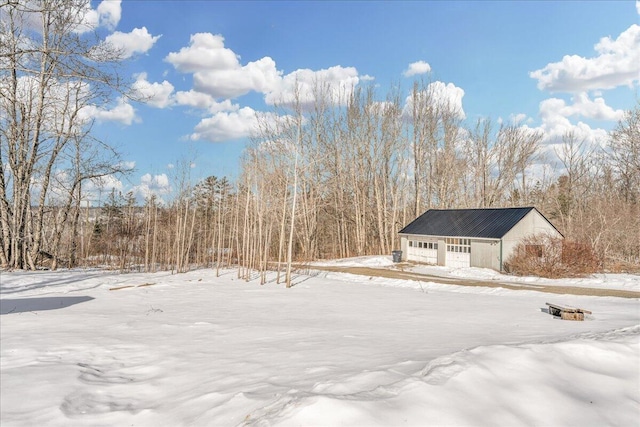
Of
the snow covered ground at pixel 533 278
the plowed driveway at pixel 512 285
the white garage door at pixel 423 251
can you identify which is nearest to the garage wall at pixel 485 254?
the snow covered ground at pixel 533 278

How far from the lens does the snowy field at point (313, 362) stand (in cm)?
306

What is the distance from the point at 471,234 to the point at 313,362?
18939mm

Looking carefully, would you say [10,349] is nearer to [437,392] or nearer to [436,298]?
[437,392]

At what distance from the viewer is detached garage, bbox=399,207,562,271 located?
20219mm

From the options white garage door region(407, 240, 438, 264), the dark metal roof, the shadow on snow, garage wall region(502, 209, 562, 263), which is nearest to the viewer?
the shadow on snow

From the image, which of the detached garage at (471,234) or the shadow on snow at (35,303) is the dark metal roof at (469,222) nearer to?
the detached garage at (471,234)

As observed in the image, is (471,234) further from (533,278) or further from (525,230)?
(533,278)

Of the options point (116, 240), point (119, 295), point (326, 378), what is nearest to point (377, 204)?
point (116, 240)

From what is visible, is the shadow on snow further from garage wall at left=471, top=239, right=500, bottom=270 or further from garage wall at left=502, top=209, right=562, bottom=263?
garage wall at left=502, top=209, right=562, bottom=263

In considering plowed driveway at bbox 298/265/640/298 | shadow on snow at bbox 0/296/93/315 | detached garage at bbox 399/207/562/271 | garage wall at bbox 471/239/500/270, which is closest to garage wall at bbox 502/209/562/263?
detached garage at bbox 399/207/562/271

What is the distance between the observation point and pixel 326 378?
13.3 feet

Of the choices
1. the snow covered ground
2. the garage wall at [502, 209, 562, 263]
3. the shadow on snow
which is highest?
the garage wall at [502, 209, 562, 263]

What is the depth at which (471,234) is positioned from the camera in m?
21.8

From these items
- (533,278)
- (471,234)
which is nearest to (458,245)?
(471,234)
